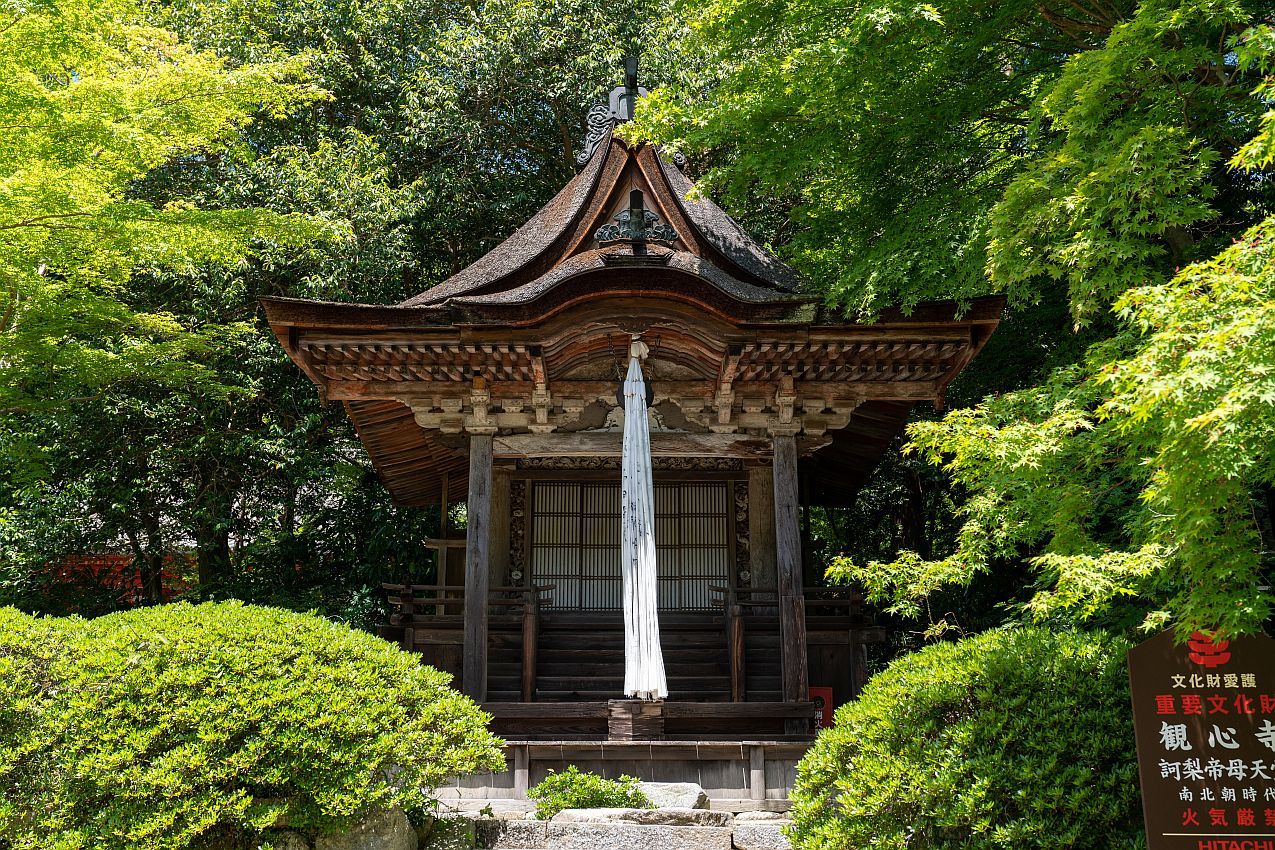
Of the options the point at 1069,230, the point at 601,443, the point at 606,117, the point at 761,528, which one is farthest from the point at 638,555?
the point at 606,117

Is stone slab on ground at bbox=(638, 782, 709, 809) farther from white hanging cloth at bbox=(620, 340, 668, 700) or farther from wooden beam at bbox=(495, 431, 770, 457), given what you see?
wooden beam at bbox=(495, 431, 770, 457)

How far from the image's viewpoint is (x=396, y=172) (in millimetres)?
16516

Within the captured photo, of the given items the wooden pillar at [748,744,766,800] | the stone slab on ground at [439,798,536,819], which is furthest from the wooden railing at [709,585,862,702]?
the stone slab on ground at [439,798,536,819]

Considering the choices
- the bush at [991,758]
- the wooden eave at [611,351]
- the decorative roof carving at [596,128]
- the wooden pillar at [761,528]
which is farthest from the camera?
the decorative roof carving at [596,128]

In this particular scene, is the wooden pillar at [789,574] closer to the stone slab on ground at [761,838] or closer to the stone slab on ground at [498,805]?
the stone slab on ground at [498,805]

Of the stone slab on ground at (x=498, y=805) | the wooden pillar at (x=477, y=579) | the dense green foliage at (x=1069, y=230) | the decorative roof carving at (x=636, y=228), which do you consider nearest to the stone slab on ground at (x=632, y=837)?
the stone slab on ground at (x=498, y=805)

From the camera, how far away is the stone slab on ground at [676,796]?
6148 millimetres

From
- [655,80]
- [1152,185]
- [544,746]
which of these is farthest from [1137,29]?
[655,80]

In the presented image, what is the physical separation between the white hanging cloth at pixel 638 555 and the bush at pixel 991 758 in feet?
8.04

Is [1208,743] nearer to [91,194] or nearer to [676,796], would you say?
[676,796]

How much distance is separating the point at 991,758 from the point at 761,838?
62.2 inches

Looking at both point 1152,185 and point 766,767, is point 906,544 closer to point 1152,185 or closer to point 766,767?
point 766,767

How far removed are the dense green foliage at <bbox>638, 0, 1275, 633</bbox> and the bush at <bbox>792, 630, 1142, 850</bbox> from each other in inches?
13.8

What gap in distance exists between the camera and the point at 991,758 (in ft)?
14.2
